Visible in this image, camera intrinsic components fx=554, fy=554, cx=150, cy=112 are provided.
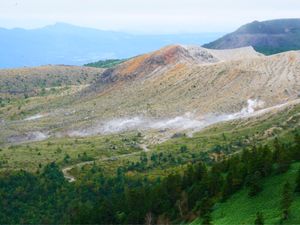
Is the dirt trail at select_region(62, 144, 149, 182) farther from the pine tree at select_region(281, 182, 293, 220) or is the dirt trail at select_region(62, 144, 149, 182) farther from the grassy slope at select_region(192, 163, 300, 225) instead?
the pine tree at select_region(281, 182, 293, 220)

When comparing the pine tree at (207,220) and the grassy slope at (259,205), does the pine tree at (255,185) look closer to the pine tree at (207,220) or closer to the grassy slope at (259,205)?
the grassy slope at (259,205)

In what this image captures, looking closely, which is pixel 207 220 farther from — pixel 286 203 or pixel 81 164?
pixel 81 164

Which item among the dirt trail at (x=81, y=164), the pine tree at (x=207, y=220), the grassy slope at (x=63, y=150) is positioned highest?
the pine tree at (x=207, y=220)

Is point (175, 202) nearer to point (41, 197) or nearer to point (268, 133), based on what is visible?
point (41, 197)

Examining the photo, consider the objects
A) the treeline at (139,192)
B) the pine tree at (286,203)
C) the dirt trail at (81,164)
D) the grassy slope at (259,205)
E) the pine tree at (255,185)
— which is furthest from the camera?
the dirt trail at (81,164)

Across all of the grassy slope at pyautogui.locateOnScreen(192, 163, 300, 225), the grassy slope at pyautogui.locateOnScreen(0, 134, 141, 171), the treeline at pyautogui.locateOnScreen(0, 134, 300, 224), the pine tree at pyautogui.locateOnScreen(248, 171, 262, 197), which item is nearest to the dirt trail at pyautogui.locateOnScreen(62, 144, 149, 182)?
the grassy slope at pyautogui.locateOnScreen(0, 134, 141, 171)

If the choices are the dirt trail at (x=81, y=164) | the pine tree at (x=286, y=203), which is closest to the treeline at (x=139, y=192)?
the pine tree at (x=286, y=203)

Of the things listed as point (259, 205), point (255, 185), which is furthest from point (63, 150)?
point (259, 205)
